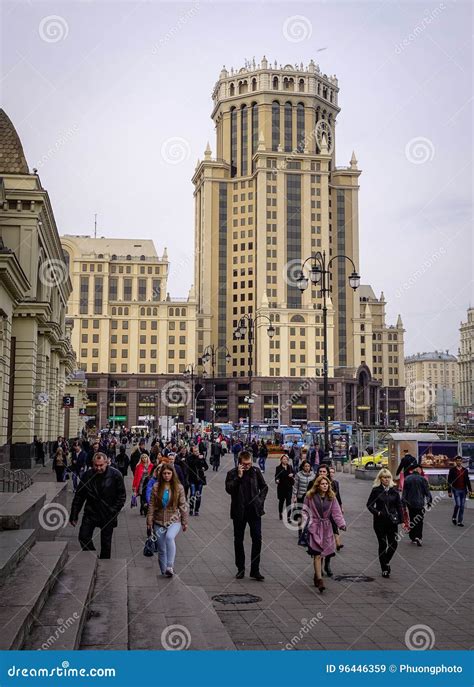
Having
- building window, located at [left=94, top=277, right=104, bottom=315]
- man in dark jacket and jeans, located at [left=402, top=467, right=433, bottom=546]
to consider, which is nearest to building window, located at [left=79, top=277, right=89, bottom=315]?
building window, located at [left=94, top=277, right=104, bottom=315]

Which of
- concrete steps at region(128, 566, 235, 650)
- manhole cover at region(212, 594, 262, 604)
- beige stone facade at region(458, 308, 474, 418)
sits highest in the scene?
beige stone facade at region(458, 308, 474, 418)

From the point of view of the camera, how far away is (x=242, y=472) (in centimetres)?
1005

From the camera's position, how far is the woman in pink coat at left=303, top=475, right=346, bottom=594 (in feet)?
30.4

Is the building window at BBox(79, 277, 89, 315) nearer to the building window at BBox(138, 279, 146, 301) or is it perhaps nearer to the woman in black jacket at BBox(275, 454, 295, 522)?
the building window at BBox(138, 279, 146, 301)

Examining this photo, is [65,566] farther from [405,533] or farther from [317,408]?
[317,408]

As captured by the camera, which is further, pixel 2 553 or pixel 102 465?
pixel 102 465

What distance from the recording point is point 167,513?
9484mm

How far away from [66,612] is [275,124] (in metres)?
127

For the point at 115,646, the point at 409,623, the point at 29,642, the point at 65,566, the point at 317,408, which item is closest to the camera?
the point at 29,642

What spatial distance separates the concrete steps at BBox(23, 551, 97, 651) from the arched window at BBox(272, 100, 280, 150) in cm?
12297

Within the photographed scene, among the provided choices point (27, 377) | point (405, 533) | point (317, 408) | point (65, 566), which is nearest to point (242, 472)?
point (65, 566)

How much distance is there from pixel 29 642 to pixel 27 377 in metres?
27.8

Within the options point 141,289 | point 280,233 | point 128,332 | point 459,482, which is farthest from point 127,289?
point 459,482

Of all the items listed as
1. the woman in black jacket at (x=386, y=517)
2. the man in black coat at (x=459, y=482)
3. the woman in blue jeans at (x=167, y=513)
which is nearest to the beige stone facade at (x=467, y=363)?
the man in black coat at (x=459, y=482)
